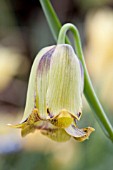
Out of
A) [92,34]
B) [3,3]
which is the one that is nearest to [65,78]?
[92,34]

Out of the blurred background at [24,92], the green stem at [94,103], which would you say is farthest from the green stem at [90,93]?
the blurred background at [24,92]

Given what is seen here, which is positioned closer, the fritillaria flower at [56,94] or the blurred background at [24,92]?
the fritillaria flower at [56,94]

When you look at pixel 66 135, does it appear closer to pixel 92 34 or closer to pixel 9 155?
pixel 9 155

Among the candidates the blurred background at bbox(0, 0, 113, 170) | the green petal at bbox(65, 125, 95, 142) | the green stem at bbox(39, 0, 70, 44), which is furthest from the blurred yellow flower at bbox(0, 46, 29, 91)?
the green petal at bbox(65, 125, 95, 142)

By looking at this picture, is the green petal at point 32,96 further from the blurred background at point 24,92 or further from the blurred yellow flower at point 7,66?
the blurred yellow flower at point 7,66

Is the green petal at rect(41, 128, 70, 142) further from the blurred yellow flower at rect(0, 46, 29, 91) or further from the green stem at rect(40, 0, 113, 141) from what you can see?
the blurred yellow flower at rect(0, 46, 29, 91)

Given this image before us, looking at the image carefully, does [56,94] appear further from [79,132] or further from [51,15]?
[51,15]
